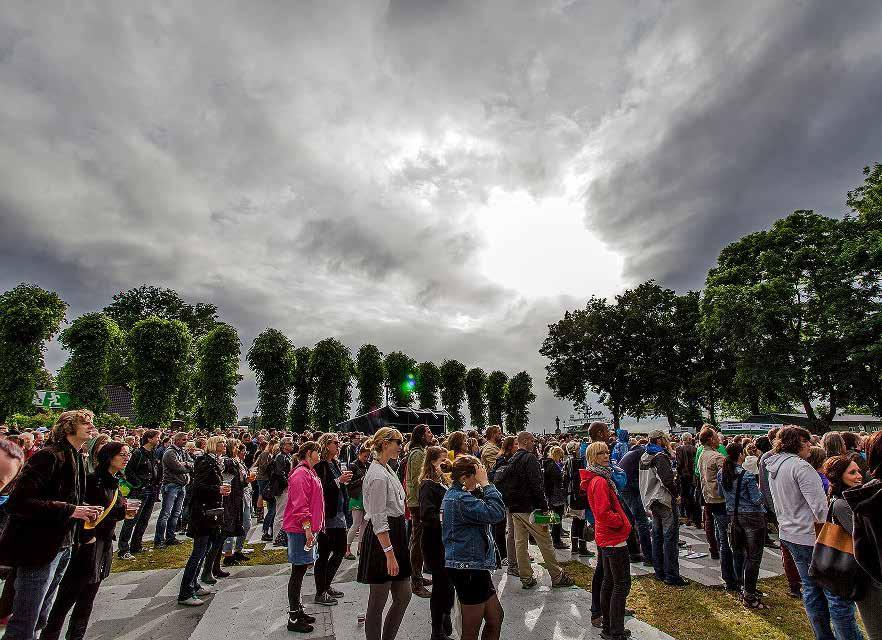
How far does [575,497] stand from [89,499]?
7593 millimetres

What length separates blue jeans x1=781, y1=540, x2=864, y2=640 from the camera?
3.68m

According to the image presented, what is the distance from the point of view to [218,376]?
3744 centimetres

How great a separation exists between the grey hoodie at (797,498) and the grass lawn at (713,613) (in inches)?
51.2

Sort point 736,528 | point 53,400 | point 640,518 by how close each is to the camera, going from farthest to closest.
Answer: point 53,400 → point 640,518 → point 736,528

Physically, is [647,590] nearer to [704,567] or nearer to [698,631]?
[698,631]

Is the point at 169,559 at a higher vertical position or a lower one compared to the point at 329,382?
lower

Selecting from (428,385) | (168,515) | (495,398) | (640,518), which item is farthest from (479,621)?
(495,398)

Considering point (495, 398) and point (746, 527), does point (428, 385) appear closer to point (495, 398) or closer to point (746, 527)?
point (495, 398)

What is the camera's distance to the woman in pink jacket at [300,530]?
514cm

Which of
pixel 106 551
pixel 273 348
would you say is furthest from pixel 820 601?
pixel 273 348

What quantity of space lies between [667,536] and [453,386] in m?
54.8

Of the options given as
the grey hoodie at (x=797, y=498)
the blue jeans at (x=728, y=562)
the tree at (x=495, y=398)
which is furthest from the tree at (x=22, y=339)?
the tree at (x=495, y=398)

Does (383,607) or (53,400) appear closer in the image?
(383,607)

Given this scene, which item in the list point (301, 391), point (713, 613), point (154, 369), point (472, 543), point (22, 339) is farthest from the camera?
point (301, 391)
